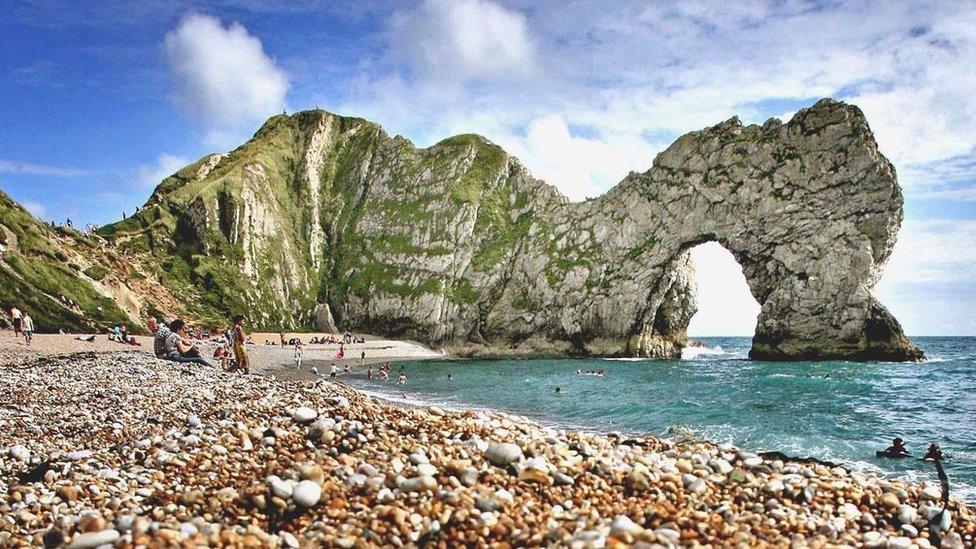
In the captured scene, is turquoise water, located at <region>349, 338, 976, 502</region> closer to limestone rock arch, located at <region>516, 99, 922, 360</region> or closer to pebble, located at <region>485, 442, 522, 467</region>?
pebble, located at <region>485, 442, 522, 467</region>

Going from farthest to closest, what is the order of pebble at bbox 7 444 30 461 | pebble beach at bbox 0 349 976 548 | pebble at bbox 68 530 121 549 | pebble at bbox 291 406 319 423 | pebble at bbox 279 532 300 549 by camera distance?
pebble at bbox 7 444 30 461, pebble at bbox 291 406 319 423, pebble beach at bbox 0 349 976 548, pebble at bbox 279 532 300 549, pebble at bbox 68 530 121 549

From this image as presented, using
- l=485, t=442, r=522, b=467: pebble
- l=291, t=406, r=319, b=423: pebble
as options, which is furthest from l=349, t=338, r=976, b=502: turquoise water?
l=291, t=406, r=319, b=423: pebble

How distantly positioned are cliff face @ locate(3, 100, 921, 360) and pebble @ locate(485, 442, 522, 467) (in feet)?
287

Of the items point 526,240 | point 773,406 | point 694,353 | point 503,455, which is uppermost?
point 526,240

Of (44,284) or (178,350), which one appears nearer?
(178,350)

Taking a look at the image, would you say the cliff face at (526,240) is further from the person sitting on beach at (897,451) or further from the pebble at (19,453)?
the pebble at (19,453)

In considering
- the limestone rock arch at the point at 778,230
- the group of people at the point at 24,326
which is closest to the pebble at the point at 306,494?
the group of people at the point at 24,326

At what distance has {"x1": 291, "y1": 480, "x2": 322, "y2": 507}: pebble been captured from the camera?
5.89 m

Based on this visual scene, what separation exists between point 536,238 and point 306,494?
108175mm

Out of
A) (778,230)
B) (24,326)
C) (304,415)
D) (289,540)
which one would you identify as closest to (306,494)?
(289,540)

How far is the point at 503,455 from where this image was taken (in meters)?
7.20

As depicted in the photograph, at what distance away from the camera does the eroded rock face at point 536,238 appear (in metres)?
83.2

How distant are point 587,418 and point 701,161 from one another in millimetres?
80538

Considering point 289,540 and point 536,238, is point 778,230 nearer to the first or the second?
point 536,238
